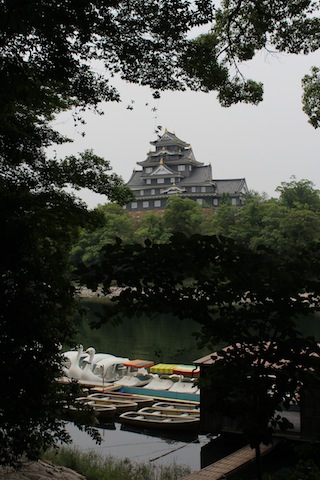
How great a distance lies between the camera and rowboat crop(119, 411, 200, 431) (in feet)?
32.2

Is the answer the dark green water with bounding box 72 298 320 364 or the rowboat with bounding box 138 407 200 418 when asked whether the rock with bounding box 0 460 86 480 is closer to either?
the rowboat with bounding box 138 407 200 418

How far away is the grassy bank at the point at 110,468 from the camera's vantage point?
6.82 metres

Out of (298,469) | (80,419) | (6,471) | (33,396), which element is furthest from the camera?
(6,471)

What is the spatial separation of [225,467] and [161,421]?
113 inches

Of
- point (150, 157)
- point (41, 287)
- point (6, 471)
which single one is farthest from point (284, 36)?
point (150, 157)

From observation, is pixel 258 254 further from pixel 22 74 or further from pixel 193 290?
pixel 22 74

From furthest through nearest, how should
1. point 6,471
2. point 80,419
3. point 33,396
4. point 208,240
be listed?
point 6,471 → point 80,419 → point 33,396 → point 208,240

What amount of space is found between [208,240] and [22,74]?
9.05 ft

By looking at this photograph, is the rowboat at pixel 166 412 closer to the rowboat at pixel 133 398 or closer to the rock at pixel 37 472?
the rowboat at pixel 133 398

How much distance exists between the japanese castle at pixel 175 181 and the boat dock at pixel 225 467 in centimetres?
4401

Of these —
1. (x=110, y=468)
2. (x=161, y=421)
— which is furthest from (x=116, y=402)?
(x=110, y=468)

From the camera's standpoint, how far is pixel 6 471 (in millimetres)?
5164

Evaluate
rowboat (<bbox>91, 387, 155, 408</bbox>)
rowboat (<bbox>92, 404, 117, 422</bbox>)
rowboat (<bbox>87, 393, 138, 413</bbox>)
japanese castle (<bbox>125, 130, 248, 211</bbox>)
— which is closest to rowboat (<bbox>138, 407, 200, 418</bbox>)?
rowboat (<bbox>87, 393, 138, 413</bbox>)

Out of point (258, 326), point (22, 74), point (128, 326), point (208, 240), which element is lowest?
point (128, 326)
